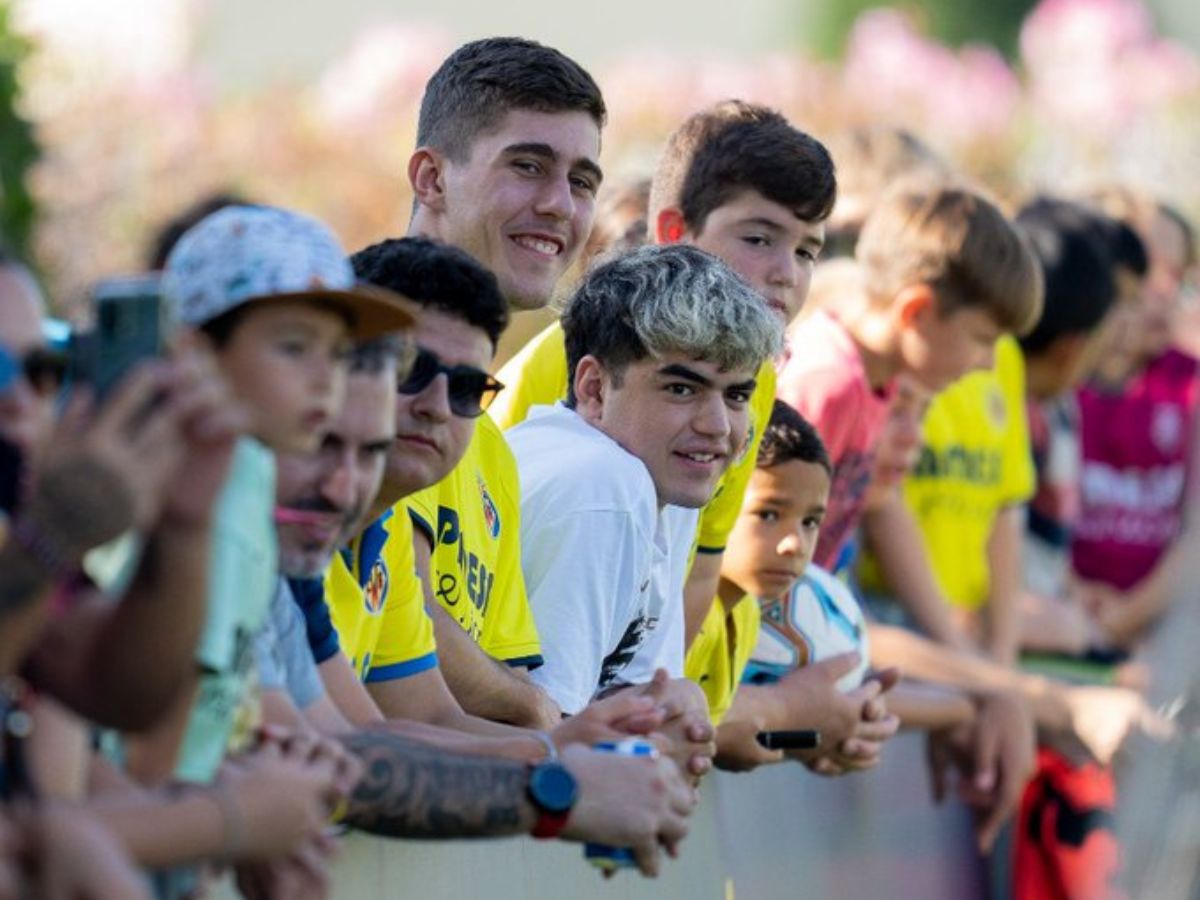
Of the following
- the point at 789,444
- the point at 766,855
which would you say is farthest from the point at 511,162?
the point at 766,855

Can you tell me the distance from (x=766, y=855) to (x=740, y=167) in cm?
171

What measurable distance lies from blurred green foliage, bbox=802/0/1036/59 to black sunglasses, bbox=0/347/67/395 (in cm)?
3822

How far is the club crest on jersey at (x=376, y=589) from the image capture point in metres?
4.80

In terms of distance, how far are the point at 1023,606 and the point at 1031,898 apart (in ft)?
5.69

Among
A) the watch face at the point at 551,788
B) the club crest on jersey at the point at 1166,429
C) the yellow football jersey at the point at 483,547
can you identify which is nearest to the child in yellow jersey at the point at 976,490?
the club crest on jersey at the point at 1166,429

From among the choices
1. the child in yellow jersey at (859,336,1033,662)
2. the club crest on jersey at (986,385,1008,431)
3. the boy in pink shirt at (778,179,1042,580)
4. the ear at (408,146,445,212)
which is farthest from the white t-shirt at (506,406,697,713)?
the club crest on jersey at (986,385,1008,431)

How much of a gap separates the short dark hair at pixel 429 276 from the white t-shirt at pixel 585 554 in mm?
908

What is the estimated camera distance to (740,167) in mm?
6715

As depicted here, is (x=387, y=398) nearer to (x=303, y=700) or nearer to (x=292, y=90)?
(x=303, y=700)

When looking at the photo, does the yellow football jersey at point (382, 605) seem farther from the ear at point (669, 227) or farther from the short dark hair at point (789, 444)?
the ear at point (669, 227)

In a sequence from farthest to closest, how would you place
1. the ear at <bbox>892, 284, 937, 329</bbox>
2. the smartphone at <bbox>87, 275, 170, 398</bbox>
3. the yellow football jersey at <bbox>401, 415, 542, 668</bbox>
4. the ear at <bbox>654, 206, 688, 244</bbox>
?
the ear at <bbox>892, 284, 937, 329</bbox> → the ear at <bbox>654, 206, 688, 244</bbox> → the yellow football jersey at <bbox>401, 415, 542, 668</bbox> → the smartphone at <bbox>87, 275, 170, 398</bbox>

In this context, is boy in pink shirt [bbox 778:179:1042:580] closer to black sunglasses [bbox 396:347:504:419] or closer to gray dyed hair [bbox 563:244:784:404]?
gray dyed hair [bbox 563:244:784:404]

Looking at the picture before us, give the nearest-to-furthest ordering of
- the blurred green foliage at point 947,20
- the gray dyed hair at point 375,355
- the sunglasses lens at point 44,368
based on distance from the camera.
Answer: the sunglasses lens at point 44,368, the gray dyed hair at point 375,355, the blurred green foliage at point 947,20

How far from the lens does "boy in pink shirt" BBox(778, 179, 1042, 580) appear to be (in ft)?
24.9
